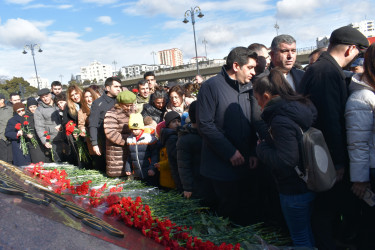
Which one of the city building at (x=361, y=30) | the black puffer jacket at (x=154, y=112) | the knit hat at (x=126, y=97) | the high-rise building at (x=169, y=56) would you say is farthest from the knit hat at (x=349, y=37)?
the high-rise building at (x=169, y=56)

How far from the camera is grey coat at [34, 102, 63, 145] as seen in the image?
6664 mm

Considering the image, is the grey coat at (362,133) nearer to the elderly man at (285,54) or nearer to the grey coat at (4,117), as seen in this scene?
the elderly man at (285,54)

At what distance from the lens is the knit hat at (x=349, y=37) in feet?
8.21

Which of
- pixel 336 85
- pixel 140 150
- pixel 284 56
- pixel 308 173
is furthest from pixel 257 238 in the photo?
pixel 140 150

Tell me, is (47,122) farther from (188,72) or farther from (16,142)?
(188,72)

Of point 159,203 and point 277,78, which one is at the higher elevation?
point 277,78

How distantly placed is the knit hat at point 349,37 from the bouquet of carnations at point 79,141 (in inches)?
170

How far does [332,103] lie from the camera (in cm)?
242

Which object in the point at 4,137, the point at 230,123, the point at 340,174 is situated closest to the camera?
the point at 340,174

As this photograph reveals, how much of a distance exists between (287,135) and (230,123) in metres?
0.80

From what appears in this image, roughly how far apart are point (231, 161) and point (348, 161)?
36.1 inches

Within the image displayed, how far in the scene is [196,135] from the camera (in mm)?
3396

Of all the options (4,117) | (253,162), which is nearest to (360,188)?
(253,162)

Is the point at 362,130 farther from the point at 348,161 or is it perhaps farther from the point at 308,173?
the point at 308,173
